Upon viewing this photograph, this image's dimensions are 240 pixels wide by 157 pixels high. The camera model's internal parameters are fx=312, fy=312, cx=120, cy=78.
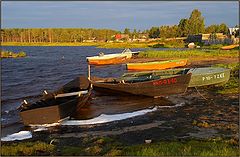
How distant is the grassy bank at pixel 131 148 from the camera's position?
841 cm

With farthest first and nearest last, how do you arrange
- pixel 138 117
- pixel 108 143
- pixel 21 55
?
pixel 21 55 → pixel 138 117 → pixel 108 143

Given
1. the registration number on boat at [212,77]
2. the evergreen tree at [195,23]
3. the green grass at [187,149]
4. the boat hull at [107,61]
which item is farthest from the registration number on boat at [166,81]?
the evergreen tree at [195,23]

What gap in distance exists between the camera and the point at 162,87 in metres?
19.9

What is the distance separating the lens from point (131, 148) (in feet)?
30.0

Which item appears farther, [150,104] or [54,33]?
[54,33]

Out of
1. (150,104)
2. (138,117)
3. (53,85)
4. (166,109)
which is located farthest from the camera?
(53,85)

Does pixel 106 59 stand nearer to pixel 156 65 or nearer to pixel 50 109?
pixel 156 65

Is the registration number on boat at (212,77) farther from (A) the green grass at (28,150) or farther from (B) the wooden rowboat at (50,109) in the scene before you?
(A) the green grass at (28,150)

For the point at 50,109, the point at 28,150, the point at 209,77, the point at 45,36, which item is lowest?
the point at 28,150

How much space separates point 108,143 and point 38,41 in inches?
7137

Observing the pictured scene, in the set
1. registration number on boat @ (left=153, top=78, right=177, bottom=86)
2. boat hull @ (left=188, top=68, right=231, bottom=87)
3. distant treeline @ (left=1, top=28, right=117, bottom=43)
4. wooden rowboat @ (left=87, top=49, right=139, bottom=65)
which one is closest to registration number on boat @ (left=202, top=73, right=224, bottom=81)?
boat hull @ (left=188, top=68, right=231, bottom=87)

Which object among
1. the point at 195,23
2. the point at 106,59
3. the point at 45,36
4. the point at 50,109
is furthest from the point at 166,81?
the point at 45,36

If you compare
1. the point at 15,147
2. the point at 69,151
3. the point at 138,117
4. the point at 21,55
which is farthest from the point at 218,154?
the point at 21,55

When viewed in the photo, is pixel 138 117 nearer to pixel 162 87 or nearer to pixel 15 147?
pixel 162 87
